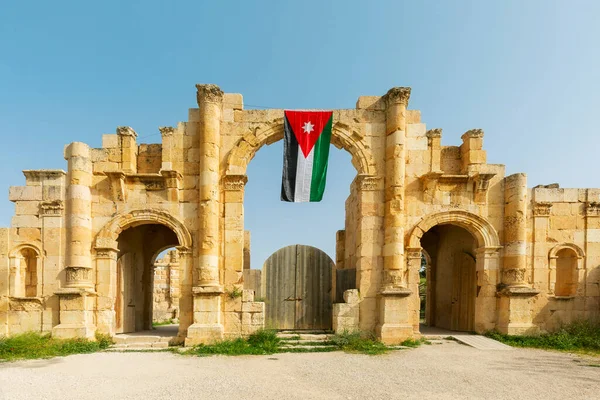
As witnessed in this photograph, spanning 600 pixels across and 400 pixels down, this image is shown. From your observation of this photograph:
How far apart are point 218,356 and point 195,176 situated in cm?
460

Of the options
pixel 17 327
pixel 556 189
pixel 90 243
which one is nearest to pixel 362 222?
pixel 556 189

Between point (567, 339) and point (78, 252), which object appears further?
point (78, 252)

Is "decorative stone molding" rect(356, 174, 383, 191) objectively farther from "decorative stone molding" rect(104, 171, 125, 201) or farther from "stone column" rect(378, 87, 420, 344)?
"decorative stone molding" rect(104, 171, 125, 201)

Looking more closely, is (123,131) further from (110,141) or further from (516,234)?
(516,234)

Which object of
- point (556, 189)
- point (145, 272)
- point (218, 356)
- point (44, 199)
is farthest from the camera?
point (145, 272)

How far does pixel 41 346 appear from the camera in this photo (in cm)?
816

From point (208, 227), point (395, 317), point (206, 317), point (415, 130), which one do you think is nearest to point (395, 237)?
point (395, 317)

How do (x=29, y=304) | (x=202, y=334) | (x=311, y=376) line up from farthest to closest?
(x=29, y=304)
(x=202, y=334)
(x=311, y=376)

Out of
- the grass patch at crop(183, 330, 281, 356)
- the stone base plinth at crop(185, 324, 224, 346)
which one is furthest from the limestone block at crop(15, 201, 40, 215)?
the grass patch at crop(183, 330, 281, 356)

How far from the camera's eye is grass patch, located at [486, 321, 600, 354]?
28.3 ft

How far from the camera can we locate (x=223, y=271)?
9234 millimetres

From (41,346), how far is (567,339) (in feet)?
42.2

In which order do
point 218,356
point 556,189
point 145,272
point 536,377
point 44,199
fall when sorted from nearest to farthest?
point 536,377, point 218,356, point 44,199, point 556,189, point 145,272

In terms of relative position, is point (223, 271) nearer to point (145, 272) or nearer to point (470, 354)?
point (145, 272)
